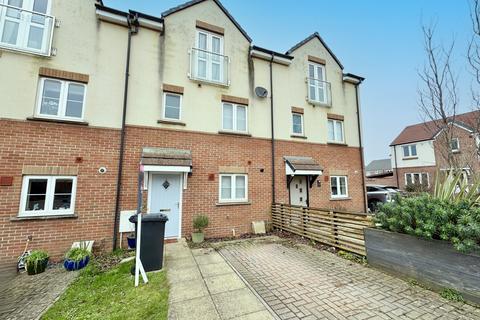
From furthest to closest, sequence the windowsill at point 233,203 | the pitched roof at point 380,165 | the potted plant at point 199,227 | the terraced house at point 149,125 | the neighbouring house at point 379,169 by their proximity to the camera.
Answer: the pitched roof at point 380,165, the neighbouring house at point 379,169, the windowsill at point 233,203, the potted plant at point 199,227, the terraced house at point 149,125

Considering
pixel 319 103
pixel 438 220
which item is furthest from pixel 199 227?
pixel 319 103

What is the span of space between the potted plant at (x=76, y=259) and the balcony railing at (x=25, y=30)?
20.7 ft

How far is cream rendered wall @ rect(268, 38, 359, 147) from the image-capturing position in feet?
34.4

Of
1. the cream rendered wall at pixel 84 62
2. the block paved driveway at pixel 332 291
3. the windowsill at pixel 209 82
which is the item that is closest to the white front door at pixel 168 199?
the cream rendered wall at pixel 84 62

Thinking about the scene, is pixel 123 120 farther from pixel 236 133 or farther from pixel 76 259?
pixel 76 259

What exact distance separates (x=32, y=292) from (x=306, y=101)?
1208cm

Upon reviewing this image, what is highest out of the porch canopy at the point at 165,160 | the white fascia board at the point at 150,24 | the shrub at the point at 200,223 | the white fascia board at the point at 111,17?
the white fascia board at the point at 150,24

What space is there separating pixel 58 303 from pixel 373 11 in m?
16.1

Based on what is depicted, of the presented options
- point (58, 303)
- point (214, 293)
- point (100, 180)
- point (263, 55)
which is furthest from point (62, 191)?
point (263, 55)

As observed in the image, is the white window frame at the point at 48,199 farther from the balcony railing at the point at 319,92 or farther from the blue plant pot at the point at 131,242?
the balcony railing at the point at 319,92

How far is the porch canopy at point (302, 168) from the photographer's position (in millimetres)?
9518

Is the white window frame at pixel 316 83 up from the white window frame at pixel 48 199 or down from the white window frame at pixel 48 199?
up

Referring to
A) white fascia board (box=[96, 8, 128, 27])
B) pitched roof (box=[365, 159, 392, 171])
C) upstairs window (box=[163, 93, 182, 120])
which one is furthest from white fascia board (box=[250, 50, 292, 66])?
pitched roof (box=[365, 159, 392, 171])

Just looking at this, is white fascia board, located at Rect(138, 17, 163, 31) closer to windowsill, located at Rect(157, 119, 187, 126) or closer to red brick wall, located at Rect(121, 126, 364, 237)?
windowsill, located at Rect(157, 119, 187, 126)
